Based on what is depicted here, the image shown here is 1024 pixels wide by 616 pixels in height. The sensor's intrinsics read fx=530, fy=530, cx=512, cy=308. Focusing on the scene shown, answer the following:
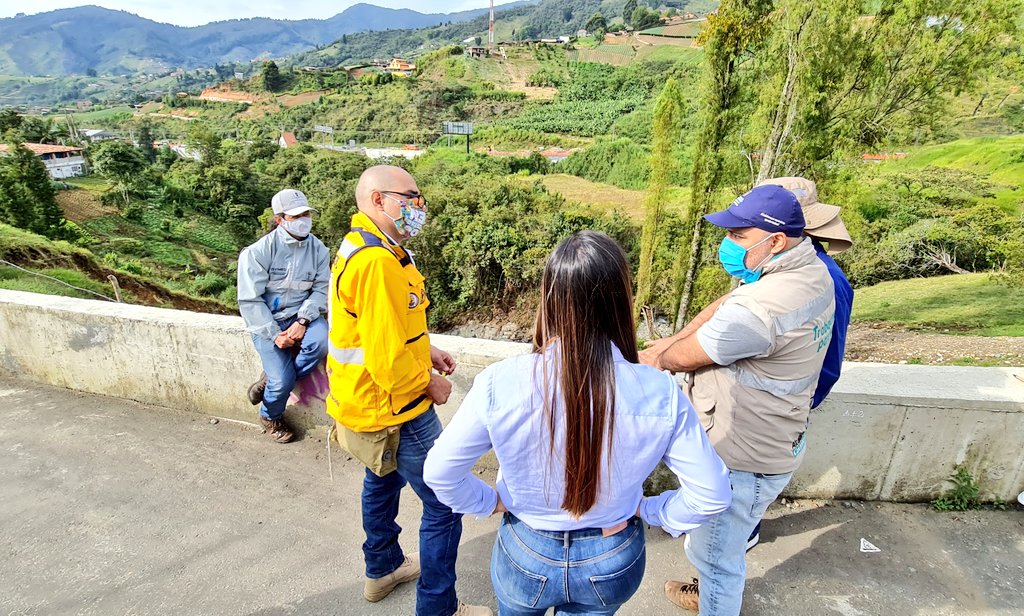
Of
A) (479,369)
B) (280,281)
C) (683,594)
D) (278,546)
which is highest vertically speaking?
(280,281)

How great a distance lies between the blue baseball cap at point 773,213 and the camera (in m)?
1.76

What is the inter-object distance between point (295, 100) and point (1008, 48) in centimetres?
10323

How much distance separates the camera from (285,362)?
312 cm

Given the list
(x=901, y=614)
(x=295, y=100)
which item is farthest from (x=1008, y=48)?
(x=295, y=100)

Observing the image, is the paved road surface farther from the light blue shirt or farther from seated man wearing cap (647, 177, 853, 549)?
the light blue shirt

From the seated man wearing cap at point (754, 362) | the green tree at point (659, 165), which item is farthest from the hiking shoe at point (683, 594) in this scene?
the green tree at point (659, 165)

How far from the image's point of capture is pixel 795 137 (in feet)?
42.3

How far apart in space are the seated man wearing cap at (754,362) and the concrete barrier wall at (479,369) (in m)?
0.96

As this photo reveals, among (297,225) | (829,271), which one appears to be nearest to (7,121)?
(297,225)

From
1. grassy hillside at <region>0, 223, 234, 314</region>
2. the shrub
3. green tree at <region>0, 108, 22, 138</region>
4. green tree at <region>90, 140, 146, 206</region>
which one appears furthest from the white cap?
green tree at <region>0, 108, 22, 138</region>

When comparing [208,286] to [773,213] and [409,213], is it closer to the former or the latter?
[409,213]

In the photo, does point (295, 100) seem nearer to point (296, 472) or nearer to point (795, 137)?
point (795, 137)

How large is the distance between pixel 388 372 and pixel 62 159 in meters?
67.2

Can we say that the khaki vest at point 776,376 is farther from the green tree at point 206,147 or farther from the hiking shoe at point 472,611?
the green tree at point 206,147
